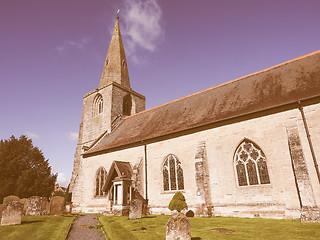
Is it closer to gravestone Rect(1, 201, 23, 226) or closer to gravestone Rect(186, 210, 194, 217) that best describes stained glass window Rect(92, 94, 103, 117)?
gravestone Rect(1, 201, 23, 226)

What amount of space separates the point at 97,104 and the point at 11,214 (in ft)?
65.6

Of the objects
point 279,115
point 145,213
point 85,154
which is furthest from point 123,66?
point 279,115

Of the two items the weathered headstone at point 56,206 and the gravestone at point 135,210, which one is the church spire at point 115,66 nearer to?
the weathered headstone at point 56,206

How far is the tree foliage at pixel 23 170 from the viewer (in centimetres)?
2422

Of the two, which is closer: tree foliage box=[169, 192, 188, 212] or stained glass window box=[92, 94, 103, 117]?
tree foliage box=[169, 192, 188, 212]

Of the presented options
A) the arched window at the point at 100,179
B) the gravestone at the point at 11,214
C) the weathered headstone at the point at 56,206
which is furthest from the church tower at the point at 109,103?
the gravestone at the point at 11,214

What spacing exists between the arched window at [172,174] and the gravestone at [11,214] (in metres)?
9.95

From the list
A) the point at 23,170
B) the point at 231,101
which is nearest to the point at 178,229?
the point at 231,101

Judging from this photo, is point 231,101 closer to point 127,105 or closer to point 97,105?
point 127,105

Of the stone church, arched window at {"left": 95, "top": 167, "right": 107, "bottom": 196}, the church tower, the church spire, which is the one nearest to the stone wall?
the stone church

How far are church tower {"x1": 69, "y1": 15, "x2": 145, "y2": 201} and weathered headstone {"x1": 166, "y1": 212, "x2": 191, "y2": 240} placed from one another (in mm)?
19978

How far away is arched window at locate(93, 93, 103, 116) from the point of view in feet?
97.3

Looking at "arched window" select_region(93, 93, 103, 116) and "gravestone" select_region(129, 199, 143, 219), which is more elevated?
"arched window" select_region(93, 93, 103, 116)

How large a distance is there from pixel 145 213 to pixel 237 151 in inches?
343
